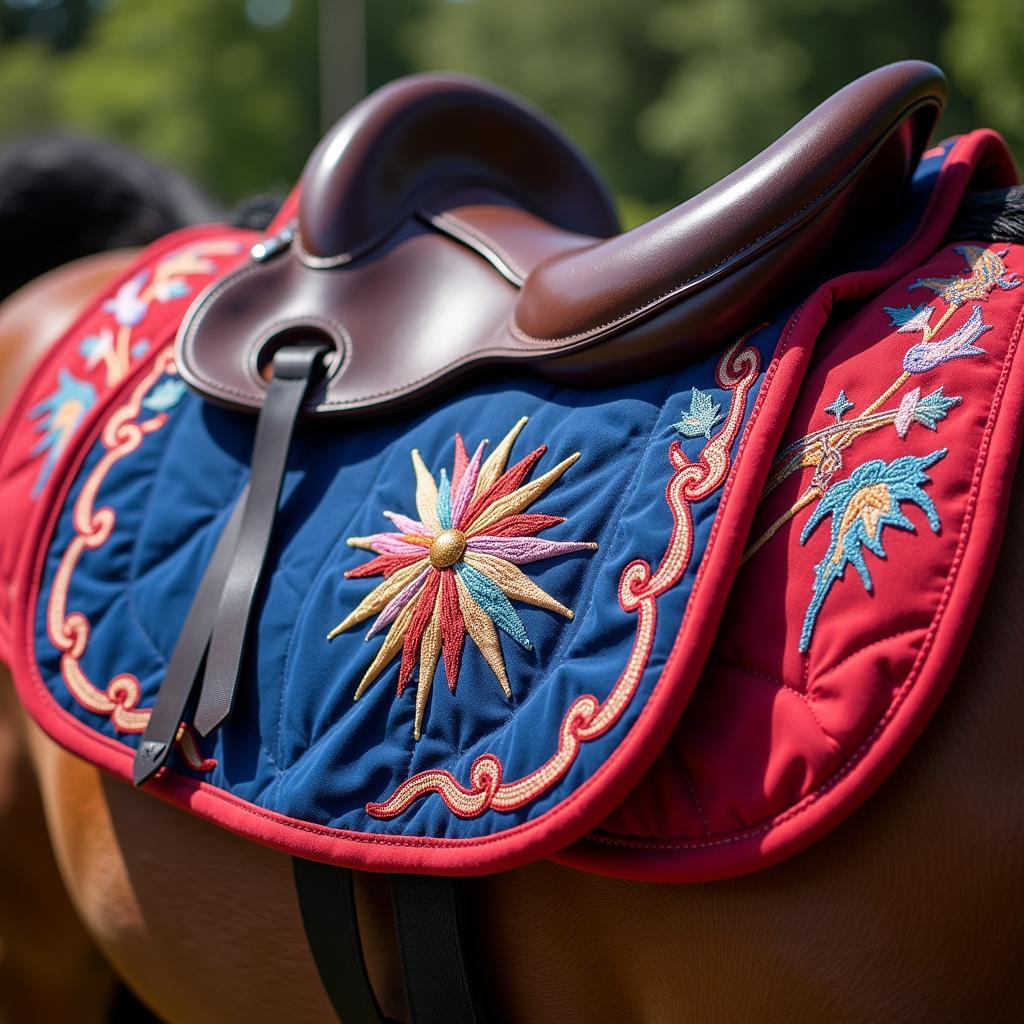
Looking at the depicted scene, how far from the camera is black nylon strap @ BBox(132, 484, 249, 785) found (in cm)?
93

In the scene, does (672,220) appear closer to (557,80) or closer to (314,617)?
(314,617)

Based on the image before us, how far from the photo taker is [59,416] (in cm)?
→ 128

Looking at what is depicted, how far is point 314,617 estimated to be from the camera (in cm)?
90

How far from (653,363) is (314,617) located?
35 cm

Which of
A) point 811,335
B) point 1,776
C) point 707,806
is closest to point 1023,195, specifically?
point 811,335

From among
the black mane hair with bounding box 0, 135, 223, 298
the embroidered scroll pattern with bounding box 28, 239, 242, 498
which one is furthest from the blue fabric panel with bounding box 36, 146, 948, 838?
the black mane hair with bounding box 0, 135, 223, 298

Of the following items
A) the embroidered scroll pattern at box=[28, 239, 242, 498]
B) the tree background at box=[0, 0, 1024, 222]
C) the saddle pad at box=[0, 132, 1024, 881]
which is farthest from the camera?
the tree background at box=[0, 0, 1024, 222]

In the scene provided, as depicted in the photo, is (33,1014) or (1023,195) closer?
(1023,195)

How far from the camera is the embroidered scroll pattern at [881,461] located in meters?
0.67

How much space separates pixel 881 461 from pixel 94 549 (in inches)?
30.8

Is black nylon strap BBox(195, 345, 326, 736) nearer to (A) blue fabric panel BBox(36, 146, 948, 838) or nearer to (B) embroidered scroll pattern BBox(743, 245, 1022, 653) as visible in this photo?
(A) blue fabric panel BBox(36, 146, 948, 838)

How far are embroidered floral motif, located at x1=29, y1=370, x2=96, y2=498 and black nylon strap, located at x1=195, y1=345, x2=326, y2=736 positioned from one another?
12.8 inches

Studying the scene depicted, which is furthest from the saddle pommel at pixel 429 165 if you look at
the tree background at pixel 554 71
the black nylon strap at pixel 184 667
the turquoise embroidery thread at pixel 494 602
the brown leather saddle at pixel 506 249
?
the tree background at pixel 554 71

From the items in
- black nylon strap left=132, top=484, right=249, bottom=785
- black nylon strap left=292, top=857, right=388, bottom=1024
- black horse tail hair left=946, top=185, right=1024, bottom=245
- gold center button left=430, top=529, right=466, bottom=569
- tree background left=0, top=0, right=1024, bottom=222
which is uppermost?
tree background left=0, top=0, right=1024, bottom=222
